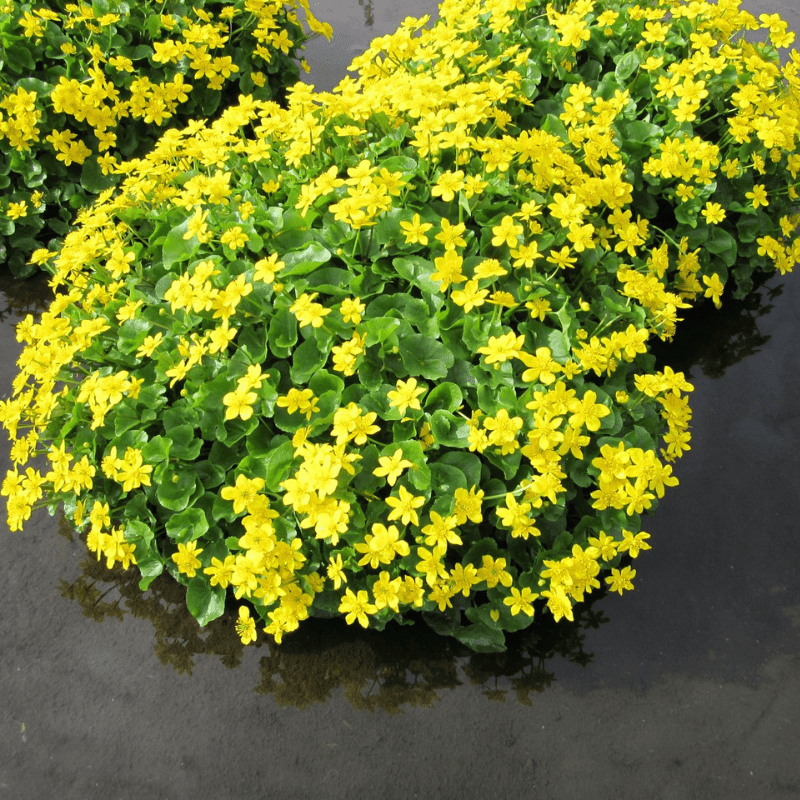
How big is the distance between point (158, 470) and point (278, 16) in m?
2.89

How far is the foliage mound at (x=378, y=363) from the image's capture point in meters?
1.96

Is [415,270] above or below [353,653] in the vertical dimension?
above

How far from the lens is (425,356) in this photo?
85.4 inches

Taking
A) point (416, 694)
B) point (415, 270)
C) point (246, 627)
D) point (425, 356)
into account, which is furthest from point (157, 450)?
point (416, 694)

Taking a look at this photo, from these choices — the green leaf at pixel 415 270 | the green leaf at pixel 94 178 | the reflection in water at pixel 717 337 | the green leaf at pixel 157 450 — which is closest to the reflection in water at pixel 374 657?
the green leaf at pixel 157 450

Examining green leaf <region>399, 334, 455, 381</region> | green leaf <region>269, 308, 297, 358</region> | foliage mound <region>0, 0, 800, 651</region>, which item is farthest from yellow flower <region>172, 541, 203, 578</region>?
green leaf <region>399, 334, 455, 381</region>

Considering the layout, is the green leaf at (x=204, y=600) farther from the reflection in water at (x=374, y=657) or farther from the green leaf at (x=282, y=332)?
the green leaf at (x=282, y=332)

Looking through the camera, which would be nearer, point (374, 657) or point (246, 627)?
point (246, 627)

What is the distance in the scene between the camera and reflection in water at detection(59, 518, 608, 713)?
224 centimetres

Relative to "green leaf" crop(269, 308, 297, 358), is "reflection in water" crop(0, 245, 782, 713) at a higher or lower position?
lower

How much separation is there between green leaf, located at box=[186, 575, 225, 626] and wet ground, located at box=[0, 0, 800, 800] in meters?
0.26

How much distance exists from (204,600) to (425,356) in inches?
40.6

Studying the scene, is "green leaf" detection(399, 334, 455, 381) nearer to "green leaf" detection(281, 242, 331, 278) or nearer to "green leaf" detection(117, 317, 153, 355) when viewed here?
"green leaf" detection(281, 242, 331, 278)

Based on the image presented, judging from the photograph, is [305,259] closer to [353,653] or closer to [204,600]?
[204,600]
